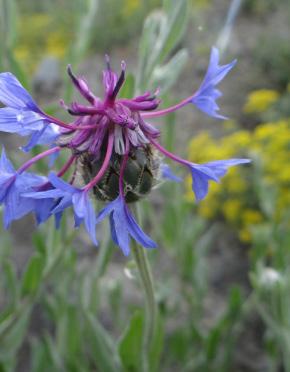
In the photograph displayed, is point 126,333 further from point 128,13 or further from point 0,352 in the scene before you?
point 128,13

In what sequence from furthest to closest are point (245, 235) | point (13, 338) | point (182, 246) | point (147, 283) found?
point (245, 235), point (182, 246), point (13, 338), point (147, 283)

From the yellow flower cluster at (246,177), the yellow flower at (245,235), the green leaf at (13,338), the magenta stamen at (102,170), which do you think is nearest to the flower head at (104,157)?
the magenta stamen at (102,170)

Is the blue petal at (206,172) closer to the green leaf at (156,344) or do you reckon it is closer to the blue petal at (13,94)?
the blue petal at (13,94)

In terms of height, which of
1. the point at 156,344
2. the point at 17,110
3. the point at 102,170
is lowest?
the point at 156,344

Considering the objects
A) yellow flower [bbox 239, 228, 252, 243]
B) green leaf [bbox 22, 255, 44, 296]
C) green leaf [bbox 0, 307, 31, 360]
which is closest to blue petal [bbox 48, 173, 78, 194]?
green leaf [bbox 22, 255, 44, 296]

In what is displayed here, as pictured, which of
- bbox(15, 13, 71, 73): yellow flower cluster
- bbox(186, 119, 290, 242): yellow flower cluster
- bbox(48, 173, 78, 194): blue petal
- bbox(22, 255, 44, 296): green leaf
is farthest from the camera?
bbox(15, 13, 71, 73): yellow flower cluster

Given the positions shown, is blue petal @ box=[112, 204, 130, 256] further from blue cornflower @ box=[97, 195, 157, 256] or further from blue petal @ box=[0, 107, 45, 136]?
blue petal @ box=[0, 107, 45, 136]

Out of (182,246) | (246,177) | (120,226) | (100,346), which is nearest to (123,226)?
(120,226)

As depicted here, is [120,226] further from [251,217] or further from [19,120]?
[251,217]
